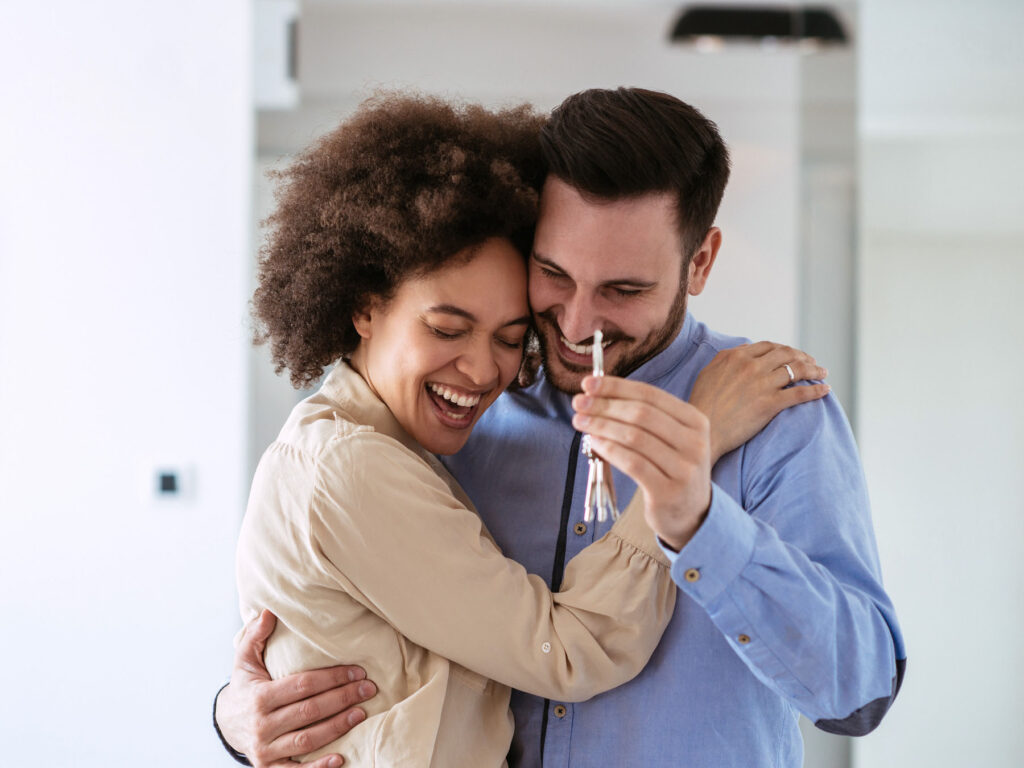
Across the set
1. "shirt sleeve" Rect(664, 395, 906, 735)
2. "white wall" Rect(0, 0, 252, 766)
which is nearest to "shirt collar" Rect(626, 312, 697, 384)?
"shirt sleeve" Rect(664, 395, 906, 735)

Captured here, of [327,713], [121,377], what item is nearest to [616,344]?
[327,713]

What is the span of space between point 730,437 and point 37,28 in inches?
121

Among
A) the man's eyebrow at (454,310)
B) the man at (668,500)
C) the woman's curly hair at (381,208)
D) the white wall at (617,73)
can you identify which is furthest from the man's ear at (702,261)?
the white wall at (617,73)

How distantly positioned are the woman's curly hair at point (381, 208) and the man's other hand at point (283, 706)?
440mm

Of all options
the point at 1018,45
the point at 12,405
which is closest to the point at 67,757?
the point at 12,405

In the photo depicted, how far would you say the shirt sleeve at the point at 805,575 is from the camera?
3.39 feet

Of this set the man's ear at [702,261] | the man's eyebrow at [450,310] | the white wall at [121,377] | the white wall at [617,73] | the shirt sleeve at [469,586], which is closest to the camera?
the shirt sleeve at [469,586]

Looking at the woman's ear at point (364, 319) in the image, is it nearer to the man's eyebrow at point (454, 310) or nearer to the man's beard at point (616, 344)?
the man's eyebrow at point (454, 310)

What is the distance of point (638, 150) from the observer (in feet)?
4.45

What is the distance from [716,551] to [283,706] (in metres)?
0.65

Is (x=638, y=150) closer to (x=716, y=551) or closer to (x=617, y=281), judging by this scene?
(x=617, y=281)

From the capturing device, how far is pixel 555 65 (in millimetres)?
3568

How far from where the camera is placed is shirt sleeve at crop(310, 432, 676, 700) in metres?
1.19

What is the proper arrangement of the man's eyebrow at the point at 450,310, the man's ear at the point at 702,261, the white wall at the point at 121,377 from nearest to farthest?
the man's eyebrow at the point at 450,310 → the man's ear at the point at 702,261 → the white wall at the point at 121,377
